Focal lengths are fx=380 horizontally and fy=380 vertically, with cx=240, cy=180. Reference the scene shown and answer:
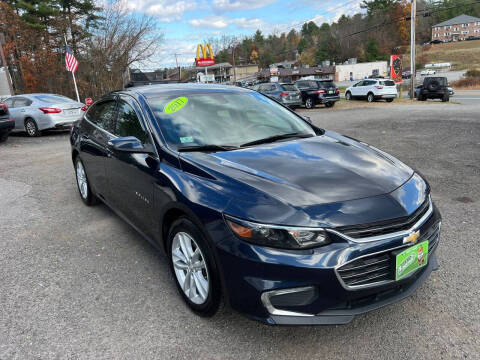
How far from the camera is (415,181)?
9.05ft

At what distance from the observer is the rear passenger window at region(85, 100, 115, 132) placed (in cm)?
422

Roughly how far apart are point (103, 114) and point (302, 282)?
339 cm

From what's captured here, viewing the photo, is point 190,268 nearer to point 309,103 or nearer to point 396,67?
point 309,103

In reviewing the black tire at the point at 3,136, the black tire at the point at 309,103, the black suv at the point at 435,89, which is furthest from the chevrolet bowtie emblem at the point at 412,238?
the black suv at the point at 435,89

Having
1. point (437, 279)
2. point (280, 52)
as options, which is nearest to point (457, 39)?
point (280, 52)

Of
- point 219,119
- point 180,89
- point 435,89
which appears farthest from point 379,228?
point 435,89

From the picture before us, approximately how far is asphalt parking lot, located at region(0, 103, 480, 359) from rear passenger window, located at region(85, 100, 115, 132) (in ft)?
4.00

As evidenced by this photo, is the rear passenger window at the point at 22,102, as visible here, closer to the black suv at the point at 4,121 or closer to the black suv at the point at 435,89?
the black suv at the point at 4,121

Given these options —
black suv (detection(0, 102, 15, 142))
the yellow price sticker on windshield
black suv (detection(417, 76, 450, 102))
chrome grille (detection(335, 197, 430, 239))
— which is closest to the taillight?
black suv (detection(0, 102, 15, 142))

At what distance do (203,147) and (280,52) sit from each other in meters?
138

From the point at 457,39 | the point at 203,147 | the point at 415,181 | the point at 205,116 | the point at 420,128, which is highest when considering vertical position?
the point at 457,39

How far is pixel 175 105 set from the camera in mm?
3521

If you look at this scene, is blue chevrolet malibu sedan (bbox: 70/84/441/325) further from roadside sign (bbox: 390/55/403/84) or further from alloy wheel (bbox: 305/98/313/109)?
roadside sign (bbox: 390/55/403/84)

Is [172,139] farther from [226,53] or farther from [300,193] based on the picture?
[226,53]
